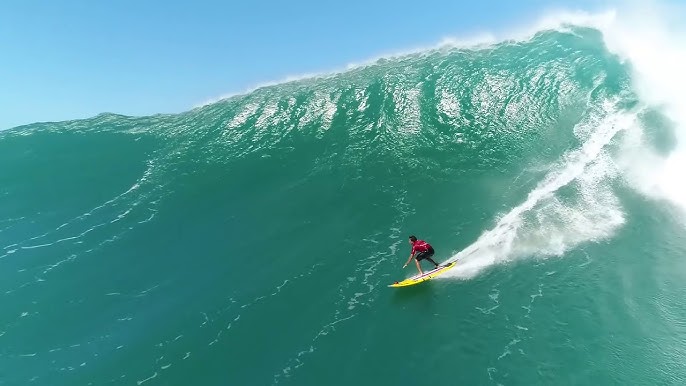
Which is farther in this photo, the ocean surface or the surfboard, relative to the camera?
the surfboard

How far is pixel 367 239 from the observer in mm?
25656

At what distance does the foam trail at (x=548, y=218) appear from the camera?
22750 millimetres

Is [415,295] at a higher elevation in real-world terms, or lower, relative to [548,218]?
lower

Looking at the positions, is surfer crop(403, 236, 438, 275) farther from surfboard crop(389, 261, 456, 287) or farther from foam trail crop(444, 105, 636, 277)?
foam trail crop(444, 105, 636, 277)

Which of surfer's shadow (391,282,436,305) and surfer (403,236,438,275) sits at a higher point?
surfer (403,236,438,275)

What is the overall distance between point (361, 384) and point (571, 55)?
45691 millimetres

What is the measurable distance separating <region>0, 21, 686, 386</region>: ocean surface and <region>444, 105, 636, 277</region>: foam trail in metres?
0.15

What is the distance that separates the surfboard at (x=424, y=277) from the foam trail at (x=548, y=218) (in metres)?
0.37

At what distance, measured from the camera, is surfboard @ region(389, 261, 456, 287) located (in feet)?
70.8

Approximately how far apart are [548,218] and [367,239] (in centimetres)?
1075

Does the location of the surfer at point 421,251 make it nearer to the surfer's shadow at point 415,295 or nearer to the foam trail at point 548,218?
the surfer's shadow at point 415,295

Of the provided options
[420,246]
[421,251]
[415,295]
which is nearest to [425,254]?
[421,251]

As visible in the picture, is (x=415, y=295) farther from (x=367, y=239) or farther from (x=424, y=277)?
(x=367, y=239)

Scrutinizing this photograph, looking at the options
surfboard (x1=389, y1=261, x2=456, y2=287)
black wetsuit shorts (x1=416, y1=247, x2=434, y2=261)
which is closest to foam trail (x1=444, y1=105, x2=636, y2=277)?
surfboard (x1=389, y1=261, x2=456, y2=287)
